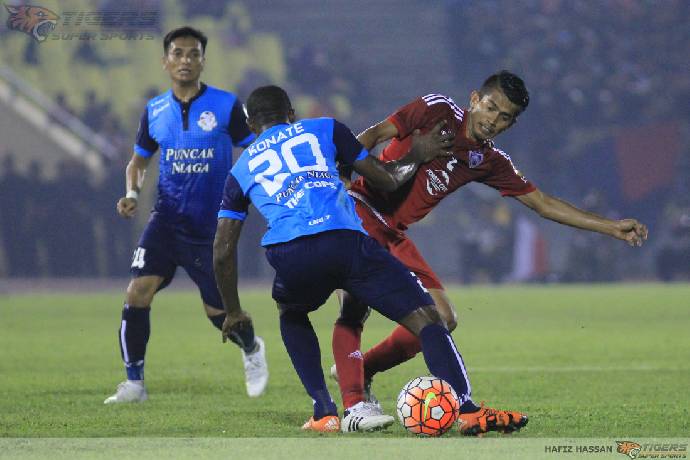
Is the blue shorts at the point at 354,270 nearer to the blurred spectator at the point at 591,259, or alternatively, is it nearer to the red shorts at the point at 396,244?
the red shorts at the point at 396,244

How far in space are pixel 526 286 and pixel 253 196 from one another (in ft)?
65.1

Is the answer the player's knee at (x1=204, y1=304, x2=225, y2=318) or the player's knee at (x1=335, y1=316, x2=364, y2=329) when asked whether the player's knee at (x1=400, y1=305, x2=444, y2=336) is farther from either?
the player's knee at (x1=204, y1=304, x2=225, y2=318)

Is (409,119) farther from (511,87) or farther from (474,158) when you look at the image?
(511,87)

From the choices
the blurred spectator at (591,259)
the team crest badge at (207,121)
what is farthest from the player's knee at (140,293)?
the blurred spectator at (591,259)

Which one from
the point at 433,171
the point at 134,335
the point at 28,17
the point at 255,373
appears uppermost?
the point at 28,17

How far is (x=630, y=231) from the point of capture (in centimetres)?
677

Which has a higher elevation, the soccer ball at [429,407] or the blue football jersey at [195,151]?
the blue football jersey at [195,151]

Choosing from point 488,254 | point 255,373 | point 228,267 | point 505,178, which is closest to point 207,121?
point 255,373

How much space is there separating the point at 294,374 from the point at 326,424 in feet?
11.9

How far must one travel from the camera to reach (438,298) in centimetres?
703

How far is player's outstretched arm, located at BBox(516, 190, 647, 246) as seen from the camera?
675 centimetres

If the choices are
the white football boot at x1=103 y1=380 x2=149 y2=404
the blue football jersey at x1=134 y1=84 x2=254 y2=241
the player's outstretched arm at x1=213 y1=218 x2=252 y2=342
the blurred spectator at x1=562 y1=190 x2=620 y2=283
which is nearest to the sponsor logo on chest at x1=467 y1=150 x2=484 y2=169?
the player's outstretched arm at x1=213 y1=218 x2=252 y2=342

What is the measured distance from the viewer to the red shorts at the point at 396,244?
7.11m

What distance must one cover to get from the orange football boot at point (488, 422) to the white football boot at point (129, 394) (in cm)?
268
